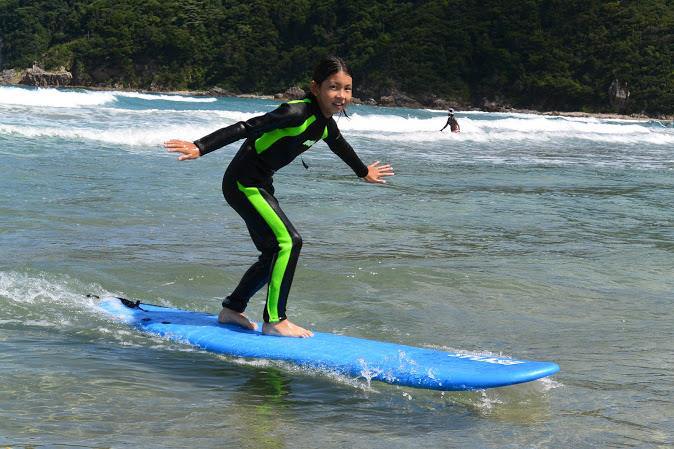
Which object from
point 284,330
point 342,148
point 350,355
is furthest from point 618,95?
point 350,355

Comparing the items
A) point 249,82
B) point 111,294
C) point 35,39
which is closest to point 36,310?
point 111,294

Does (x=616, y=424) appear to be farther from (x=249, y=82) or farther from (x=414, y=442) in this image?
(x=249, y=82)

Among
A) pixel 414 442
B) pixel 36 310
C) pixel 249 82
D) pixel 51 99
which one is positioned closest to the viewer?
pixel 414 442

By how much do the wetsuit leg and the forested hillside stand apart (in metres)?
86.9

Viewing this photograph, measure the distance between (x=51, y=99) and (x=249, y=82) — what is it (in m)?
65.2

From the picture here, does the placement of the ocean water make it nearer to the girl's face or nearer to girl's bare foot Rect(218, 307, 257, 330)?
girl's bare foot Rect(218, 307, 257, 330)

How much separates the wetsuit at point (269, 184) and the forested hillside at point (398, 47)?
8681 centimetres

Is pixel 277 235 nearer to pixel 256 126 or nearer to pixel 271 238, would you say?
pixel 271 238

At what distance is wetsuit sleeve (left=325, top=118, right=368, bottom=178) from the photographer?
490 centimetres

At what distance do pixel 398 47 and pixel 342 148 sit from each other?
97554mm

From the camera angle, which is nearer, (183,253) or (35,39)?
(183,253)

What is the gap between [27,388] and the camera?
4.00 m

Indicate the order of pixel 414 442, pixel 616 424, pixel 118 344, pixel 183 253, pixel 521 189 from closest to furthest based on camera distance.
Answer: pixel 414 442, pixel 616 424, pixel 118 344, pixel 183 253, pixel 521 189

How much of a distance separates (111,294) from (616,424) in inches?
142
